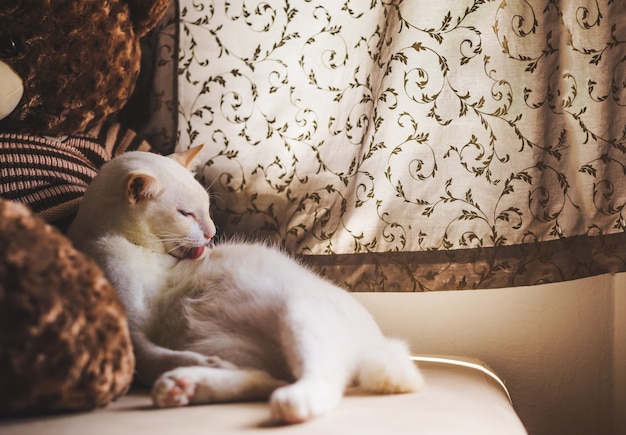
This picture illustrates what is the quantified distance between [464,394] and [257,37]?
3.14ft

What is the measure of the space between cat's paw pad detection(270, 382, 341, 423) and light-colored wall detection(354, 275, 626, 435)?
29.2 inches

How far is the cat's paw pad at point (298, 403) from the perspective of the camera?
73 cm

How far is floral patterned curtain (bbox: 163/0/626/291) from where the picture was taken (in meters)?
1.27

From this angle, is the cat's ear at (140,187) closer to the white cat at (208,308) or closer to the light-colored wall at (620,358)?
the white cat at (208,308)

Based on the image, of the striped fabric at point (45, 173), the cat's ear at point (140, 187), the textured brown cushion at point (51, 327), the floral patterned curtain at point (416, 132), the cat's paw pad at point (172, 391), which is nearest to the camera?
the textured brown cushion at point (51, 327)

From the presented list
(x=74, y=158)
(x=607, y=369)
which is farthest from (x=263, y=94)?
(x=607, y=369)

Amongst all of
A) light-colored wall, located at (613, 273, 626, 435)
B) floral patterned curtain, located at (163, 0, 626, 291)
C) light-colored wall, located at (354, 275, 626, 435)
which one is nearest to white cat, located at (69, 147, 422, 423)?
floral patterned curtain, located at (163, 0, 626, 291)

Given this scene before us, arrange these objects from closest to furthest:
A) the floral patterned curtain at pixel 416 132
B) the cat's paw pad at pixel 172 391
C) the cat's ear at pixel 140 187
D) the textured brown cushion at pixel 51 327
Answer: the textured brown cushion at pixel 51 327 → the cat's paw pad at pixel 172 391 → the cat's ear at pixel 140 187 → the floral patterned curtain at pixel 416 132

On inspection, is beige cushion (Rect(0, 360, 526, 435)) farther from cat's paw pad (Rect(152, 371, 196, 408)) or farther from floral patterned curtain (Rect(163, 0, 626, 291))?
floral patterned curtain (Rect(163, 0, 626, 291))

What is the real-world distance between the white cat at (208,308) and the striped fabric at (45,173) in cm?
11

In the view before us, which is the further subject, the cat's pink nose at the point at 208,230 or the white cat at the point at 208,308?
the cat's pink nose at the point at 208,230

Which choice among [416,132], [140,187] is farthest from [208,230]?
[416,132]

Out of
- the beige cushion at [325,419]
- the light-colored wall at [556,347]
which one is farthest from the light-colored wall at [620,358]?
the beige cushion at [325,419]

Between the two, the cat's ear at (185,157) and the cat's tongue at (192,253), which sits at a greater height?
the cat's ear at (185,157)
